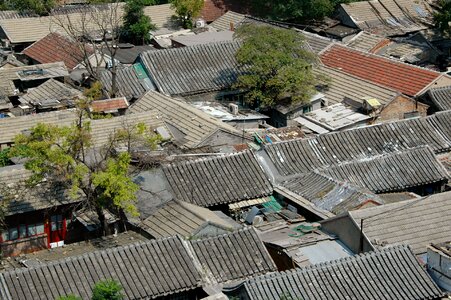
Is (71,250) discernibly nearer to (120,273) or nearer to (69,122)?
(120,273)

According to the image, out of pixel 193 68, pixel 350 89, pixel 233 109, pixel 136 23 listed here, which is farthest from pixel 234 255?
pixel 136 23

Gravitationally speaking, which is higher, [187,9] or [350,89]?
[350,89]

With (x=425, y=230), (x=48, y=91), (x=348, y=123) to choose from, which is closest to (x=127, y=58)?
(x=48, y=91)

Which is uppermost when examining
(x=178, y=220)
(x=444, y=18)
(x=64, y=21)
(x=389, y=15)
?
(x=444, y=18)

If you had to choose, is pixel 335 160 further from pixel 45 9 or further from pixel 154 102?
pixel 45 9

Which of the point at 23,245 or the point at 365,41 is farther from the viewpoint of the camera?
the point at 365,41

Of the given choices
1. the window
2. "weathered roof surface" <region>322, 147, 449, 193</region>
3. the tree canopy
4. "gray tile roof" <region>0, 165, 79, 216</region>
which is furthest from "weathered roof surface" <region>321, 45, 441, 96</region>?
"gray tile roof" <region>0, 165, 79, 216</region>

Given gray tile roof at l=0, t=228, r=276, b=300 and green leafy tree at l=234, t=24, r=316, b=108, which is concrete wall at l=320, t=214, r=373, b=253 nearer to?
gray tile roof at l=0, t=228, r=276, b=300
